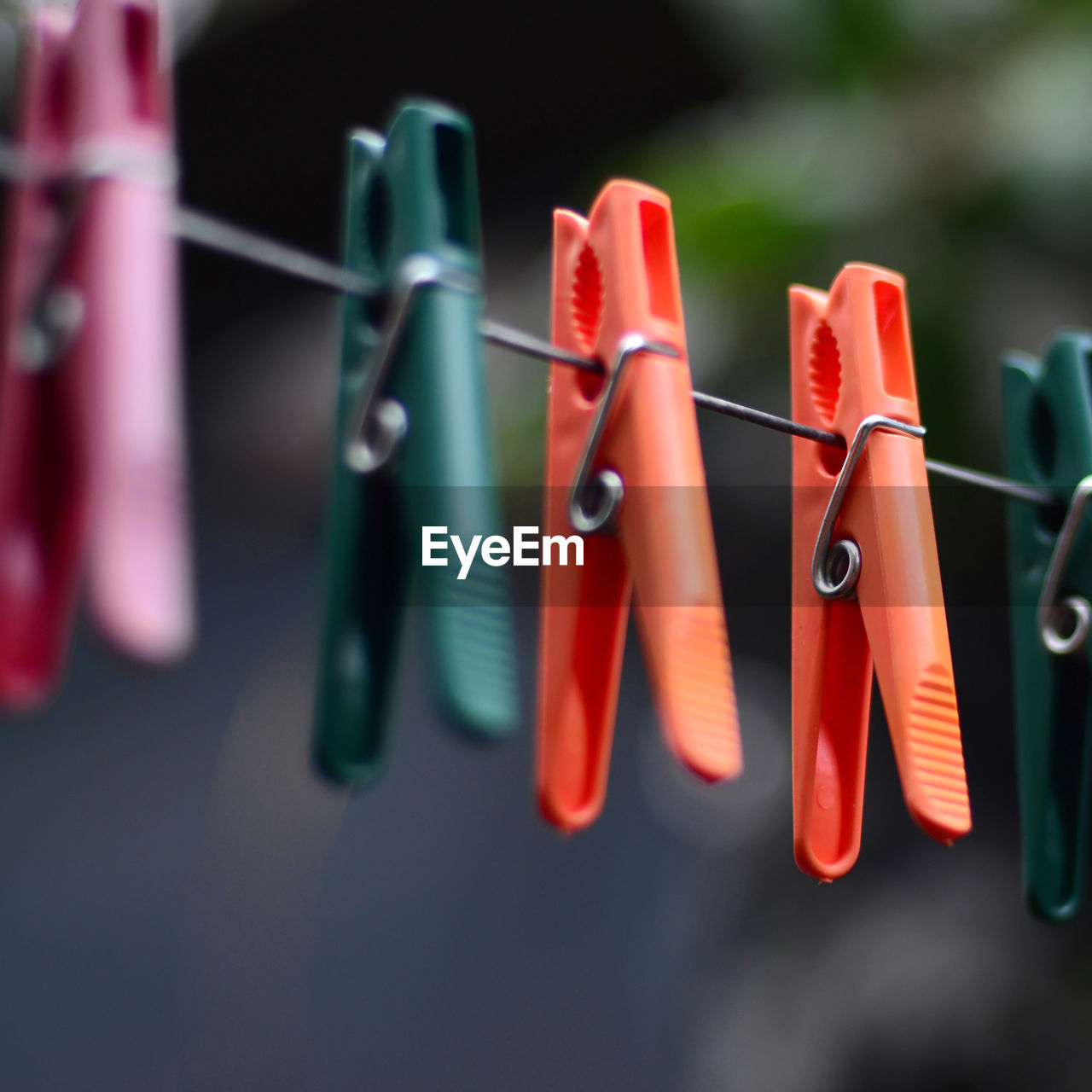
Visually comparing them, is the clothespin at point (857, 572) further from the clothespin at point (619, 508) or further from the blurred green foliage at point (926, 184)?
the blurred green foliage at point (926, 184)

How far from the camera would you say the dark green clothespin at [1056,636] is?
1.89ft

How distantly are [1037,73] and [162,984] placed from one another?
1.95 m

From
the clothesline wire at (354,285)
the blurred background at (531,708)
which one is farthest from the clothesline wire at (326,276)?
the blurred background at (531,708)

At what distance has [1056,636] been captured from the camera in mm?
587

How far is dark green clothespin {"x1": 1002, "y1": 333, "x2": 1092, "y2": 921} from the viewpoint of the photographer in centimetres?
58

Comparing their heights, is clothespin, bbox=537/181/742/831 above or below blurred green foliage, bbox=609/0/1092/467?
below

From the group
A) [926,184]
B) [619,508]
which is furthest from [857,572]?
[926,184]

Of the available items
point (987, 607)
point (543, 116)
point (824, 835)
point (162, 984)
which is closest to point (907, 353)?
point (824, 835)

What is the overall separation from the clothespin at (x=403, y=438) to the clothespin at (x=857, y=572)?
0.17 m

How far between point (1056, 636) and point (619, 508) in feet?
0.93

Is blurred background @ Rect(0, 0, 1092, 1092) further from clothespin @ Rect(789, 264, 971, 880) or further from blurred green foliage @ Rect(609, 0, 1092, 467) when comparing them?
clothespin @ Rect(789, 264, 971, 880)

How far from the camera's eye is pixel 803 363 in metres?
0.55

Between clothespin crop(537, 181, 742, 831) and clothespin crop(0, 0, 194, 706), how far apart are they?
16 cm

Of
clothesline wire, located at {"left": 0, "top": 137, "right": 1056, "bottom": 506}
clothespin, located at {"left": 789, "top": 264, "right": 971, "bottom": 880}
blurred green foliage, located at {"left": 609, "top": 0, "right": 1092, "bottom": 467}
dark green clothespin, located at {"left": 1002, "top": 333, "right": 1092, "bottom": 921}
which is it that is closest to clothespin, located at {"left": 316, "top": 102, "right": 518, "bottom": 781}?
clothesline wire, located at {"left": 0, "top": 137, "right": 1056, "bottom": 506}
